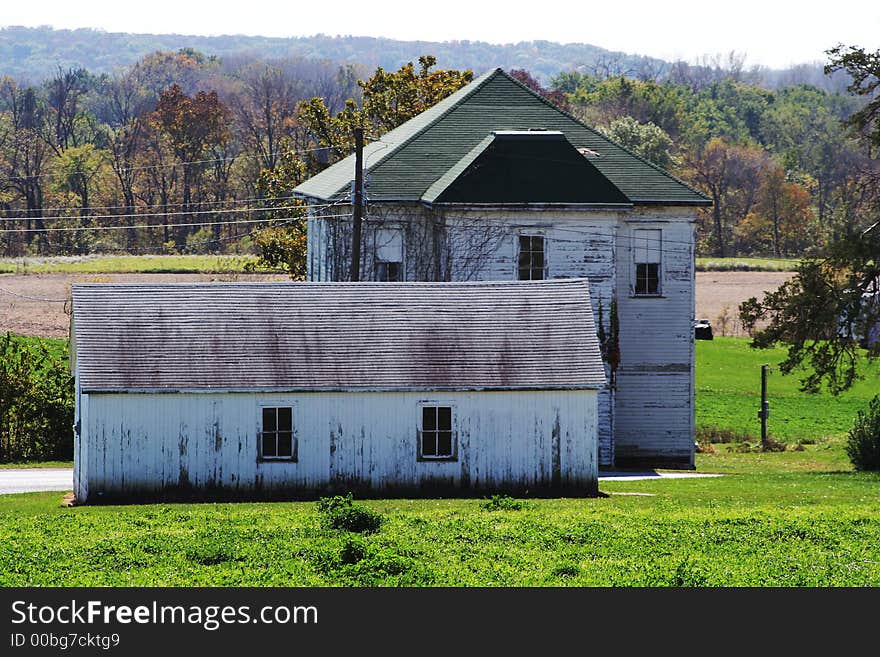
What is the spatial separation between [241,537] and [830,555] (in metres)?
9.31

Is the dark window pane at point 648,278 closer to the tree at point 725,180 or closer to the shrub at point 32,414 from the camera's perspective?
the shrub at point 32,414

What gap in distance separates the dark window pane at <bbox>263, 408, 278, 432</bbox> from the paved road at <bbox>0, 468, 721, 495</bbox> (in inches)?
225

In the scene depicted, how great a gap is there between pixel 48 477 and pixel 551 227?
52.1 feet

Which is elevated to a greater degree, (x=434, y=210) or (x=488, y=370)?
(x=434, y=210)

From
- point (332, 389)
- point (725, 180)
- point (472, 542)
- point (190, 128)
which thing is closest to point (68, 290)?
point (190, 128)

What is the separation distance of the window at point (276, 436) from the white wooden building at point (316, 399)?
3cm

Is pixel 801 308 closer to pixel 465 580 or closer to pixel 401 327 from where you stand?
pixel 401 327

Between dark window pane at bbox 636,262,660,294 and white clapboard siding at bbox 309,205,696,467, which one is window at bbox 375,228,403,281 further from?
dark window pane at bbox 636,262,660,294

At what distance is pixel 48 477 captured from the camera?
39000 millimetres

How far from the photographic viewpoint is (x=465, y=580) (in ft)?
67.5

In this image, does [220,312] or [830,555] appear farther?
[220,312]

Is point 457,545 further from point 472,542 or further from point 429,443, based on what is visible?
point 429,443

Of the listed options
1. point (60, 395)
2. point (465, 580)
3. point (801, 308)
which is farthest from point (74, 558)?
point (801, 308)

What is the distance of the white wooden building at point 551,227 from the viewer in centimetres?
4412
